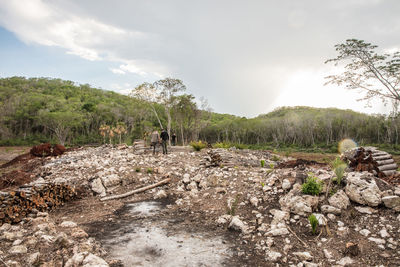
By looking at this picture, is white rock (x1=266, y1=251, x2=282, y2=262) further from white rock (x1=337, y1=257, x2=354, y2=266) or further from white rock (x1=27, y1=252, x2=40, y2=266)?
white rock (x1=27, y1=252, x2=40, y2=266)

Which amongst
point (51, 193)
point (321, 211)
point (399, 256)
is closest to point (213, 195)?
point (321, 211)

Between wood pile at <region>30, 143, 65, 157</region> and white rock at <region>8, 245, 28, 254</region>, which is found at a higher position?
wood pile at <region>30, 143, 65, 157</region>

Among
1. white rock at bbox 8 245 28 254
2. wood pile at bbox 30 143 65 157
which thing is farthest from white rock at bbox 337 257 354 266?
wood pile at bbox 30 143 65 157

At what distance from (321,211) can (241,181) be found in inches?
107

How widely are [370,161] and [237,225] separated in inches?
177

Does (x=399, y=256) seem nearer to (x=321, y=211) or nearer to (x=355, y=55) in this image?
(x=321, y=211)

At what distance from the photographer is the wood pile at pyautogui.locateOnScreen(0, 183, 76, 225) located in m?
5.07

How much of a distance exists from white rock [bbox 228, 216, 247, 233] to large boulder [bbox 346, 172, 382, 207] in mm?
2390

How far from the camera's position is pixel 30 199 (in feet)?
19.1

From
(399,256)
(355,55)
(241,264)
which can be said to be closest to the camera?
(399,256)

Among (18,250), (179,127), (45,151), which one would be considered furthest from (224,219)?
(179,127)

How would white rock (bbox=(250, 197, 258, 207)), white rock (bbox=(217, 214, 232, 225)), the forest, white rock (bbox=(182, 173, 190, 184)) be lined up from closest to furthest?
white rock (bbox=(217, 214, 232, 225)), white rock (bbox=(250, 197, 258, 207)), white rock (bbox=(182, 173, 190, 184)), the forest

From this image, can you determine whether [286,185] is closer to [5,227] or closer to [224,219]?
[224,219]

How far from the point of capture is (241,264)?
3.53 m
